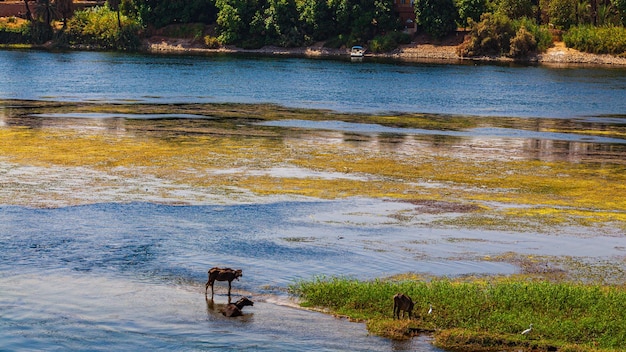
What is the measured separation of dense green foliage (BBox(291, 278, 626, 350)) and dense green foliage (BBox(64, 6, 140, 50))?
490 feet

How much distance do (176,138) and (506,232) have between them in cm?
2192

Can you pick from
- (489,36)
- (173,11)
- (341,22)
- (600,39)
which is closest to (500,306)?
(600,39)

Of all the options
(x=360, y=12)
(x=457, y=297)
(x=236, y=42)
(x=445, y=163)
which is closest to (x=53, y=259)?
(x=457, y=297)

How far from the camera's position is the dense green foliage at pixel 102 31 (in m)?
164

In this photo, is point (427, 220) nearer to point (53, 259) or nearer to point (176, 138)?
point (53, 259)

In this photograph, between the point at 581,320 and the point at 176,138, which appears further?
the point at 176,138

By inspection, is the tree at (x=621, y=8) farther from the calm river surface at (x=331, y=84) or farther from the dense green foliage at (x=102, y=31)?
the dense green foliage at (x=102, y=31)

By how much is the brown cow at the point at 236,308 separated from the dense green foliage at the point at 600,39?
119 meters

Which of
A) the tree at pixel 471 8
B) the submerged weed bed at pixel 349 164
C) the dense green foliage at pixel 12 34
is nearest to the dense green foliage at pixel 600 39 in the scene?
the tree at pixel 471 8

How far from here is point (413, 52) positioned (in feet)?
481

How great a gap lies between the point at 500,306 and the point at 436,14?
123 metres

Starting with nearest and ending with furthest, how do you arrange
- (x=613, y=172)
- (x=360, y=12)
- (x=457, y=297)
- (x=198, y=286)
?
(x=457, y=297)
(x=198, y=286)
(x=613, y=172)
(x=360, y=12)

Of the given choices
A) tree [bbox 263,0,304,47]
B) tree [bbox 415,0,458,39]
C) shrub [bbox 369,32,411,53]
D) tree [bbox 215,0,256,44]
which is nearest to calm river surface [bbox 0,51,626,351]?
tree [bbox 415,0,458,39]

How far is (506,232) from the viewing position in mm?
25984
